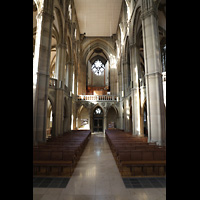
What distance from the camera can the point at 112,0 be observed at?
1847 centimetres

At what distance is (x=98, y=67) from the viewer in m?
32.2

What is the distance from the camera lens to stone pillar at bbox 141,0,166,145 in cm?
838

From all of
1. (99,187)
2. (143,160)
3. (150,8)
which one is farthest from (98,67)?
(99,187)

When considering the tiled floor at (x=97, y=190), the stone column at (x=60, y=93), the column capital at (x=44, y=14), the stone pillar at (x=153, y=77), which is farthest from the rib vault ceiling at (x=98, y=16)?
the tiled floor at (x=97, y=190)

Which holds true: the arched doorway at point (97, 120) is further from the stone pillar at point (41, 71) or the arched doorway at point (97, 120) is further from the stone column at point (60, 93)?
the stone pillar at point (41, 71)

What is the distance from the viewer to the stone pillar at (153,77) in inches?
330

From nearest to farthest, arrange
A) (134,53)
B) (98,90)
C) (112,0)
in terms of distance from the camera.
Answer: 1. (134,53)
2. (112,0)
3. (98,90)

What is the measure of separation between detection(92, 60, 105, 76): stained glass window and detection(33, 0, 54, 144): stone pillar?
21554mm

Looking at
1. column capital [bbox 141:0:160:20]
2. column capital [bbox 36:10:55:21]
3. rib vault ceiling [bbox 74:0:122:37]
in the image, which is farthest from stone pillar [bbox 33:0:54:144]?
rib vault ceiling [bbox 74:0:122:37]

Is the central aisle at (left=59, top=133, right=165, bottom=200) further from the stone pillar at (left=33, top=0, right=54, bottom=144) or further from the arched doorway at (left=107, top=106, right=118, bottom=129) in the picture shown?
the arched doorway at (left=107, top=106, right=118, bottom=129)
